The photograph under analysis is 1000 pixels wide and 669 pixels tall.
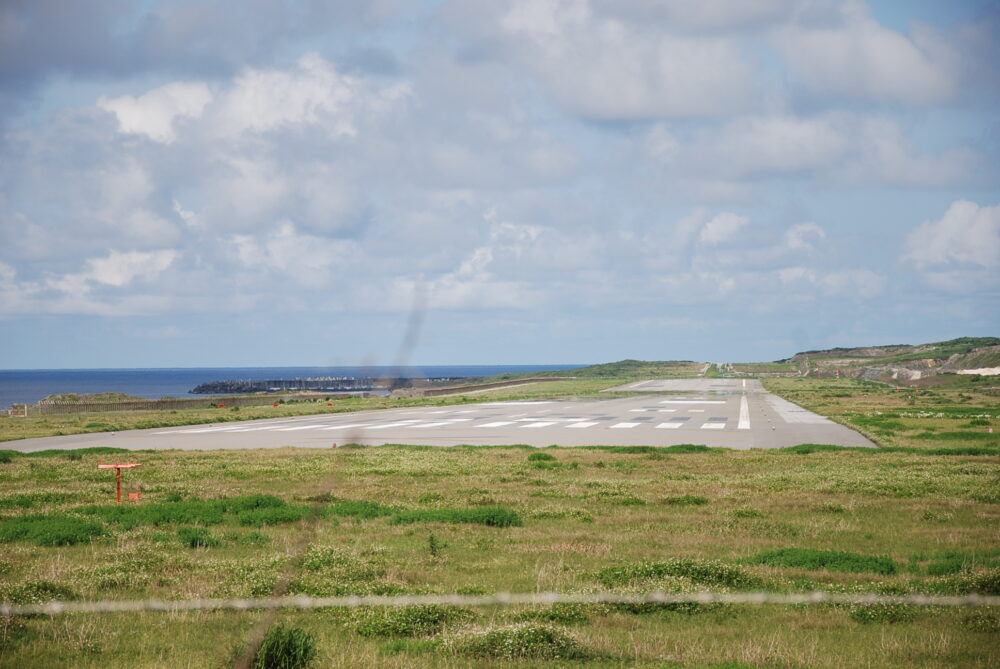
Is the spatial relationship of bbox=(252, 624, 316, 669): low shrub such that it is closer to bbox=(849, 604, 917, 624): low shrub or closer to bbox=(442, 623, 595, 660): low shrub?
bbox=(442, 623, 595, 660): low shrub

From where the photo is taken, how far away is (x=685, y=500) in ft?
80.9

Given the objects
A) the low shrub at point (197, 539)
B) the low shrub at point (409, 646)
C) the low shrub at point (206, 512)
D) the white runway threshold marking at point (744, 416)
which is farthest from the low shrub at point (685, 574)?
the white runway threshold marking at point (744, 416)

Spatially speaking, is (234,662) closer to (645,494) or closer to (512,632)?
(512,632)

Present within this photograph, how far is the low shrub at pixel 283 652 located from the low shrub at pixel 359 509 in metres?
12.4

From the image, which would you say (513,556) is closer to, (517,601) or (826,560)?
(517,601)

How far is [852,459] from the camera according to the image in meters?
36.3

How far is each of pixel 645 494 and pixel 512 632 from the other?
630 inches

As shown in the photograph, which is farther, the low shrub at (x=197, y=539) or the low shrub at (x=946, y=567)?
the low shrub at (x=197, y=539)

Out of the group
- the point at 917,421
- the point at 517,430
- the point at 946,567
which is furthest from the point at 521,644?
the point at 917,421

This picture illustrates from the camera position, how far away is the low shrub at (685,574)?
14.2 metres

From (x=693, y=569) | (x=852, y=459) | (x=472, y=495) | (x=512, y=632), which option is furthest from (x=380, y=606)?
(x=852, y=459)

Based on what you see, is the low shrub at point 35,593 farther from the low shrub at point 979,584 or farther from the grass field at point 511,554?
the low shrub at point 979,584

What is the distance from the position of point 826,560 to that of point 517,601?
6773 millimetres

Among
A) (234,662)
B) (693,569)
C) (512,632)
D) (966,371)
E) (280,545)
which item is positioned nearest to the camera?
(234,662)
